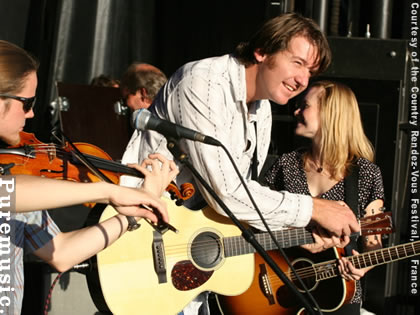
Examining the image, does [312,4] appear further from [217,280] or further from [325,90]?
[217,280]

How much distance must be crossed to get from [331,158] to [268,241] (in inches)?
34.7

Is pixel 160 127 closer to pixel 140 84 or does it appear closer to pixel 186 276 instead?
pixel 186 276

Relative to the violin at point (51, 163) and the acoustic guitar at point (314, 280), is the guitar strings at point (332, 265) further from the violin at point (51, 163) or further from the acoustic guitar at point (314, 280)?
the violin at point (51, 163)

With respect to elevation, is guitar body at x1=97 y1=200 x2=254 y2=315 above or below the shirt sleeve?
below

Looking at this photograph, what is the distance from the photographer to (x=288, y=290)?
13.2 feet

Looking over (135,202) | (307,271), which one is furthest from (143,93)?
(135,202)

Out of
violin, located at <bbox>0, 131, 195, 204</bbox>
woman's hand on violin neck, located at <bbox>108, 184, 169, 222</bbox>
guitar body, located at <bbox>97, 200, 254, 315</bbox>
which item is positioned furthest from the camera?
guitar body, located at <bbox>97, 200, 254, 315</bbox>

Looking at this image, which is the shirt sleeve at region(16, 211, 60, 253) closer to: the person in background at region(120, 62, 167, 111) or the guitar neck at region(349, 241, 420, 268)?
the guitar neck at region(349, 241, 420, 268)

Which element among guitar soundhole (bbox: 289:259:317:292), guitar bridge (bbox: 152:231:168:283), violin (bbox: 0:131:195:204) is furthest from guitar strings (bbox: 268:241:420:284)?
violin (bbox: 0:131:195:204)

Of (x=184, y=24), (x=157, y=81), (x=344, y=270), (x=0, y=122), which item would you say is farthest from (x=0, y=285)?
(x=184, y=24)

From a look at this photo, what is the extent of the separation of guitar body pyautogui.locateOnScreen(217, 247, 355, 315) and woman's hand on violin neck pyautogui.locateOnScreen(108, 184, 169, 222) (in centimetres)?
159

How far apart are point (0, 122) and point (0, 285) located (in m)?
0.60

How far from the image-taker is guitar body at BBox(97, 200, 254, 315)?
3234mm

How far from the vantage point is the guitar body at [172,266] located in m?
3.23
